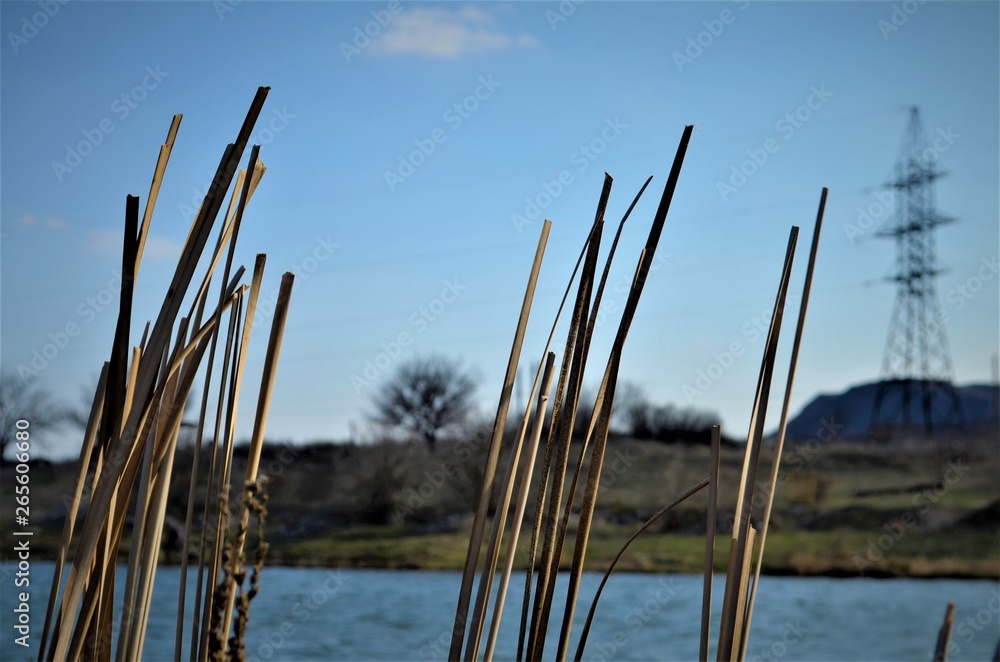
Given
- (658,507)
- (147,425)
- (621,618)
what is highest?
(147,425)

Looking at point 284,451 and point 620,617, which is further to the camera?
point 284,451

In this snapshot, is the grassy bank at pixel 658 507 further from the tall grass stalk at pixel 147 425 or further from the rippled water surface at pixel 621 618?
the tall grass stalk at pixel 147 425

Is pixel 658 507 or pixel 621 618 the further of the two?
pixel 658 507

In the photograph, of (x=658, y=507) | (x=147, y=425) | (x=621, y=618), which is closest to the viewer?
(x=147, y=425)

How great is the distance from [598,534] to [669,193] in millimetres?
23187

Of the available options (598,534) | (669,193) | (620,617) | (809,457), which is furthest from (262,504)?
(809,457)

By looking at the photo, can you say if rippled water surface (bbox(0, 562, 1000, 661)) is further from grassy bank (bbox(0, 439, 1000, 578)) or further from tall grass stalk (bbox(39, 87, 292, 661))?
tall grass stalk (bbox(39, 87, 292, 661))

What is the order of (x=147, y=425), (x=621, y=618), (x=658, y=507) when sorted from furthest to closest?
(x=658, y=507) → (x=621, y=618) → (x=147, y=425)

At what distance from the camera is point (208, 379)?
1.17 metres

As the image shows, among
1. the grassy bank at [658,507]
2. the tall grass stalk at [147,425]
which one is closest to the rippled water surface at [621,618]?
the grassy bank at [658,507]

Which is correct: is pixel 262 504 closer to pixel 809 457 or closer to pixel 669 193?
pixel 669 193

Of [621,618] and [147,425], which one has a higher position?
[147,425]

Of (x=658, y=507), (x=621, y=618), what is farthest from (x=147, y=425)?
(x=658, y=507)

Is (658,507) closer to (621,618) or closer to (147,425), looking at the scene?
(621,618)
